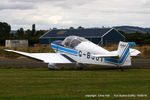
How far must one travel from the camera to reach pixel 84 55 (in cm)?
2214

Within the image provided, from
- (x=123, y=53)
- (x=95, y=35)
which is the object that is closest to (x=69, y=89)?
(x=123, y=53)

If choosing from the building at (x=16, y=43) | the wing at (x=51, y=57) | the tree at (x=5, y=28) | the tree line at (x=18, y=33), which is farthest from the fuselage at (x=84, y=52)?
the tree at (x=5, y=28)

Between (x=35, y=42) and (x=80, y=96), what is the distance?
66.5m

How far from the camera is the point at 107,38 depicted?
6994 cm

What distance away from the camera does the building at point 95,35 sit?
69.4 m

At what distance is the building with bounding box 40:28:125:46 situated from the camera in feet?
228

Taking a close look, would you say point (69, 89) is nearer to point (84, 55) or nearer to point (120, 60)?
point (120, 60)

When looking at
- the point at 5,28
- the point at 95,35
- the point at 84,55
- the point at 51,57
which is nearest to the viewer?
the point at 84,55

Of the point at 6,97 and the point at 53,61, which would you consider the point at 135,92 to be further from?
the point at 53,61

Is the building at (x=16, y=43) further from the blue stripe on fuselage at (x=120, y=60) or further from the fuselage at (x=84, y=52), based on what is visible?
the blue stripe on fuselage at (x=120, y=60)

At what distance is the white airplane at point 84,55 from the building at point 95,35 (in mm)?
43763

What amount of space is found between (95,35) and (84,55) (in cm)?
4766

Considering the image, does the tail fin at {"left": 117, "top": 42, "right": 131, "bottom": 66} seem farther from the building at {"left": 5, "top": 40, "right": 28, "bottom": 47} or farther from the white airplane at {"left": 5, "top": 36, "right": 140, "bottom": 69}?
the building at {"left": 5, "top": 40, "right": 28, "bottom": 47}

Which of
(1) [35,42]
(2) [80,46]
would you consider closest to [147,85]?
(2) [80,46]
